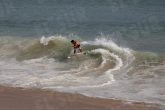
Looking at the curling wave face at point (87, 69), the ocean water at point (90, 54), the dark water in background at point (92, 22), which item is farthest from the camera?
the dark water in background at point (92, 22)

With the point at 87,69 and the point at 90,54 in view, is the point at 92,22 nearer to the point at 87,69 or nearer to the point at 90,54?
the point at 90,54

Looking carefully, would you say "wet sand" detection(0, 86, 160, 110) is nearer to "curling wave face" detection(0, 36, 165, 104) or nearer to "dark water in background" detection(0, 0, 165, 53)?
"curling wave face" detection(0, 36, 165, 104)

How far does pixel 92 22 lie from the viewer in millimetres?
29875

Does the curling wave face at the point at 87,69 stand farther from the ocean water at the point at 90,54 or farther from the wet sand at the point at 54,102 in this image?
the wet sand at the point at 54,102

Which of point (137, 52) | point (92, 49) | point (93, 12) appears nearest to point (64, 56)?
point (92, 49)

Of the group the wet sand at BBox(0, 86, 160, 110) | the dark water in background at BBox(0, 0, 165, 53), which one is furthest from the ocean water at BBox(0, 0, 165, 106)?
the wet sand at BBox(0, 86, 160, 110)

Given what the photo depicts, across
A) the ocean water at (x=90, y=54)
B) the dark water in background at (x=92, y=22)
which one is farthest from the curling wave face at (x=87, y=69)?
the dark water in background at (x=92, y=22)

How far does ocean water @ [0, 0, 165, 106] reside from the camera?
1351 cm

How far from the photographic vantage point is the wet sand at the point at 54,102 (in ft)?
37.0

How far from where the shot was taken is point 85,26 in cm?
2802

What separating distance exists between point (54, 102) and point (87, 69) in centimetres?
418

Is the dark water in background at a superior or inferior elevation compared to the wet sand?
superior

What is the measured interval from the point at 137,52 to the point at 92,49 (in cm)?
184

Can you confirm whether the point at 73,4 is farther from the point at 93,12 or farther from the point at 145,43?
the point at 145,43
